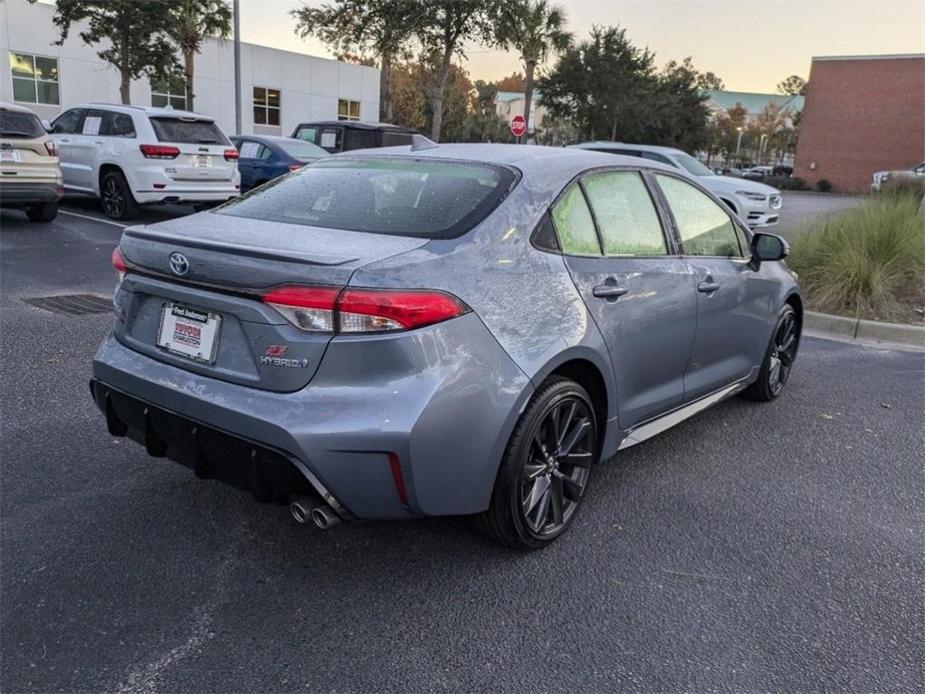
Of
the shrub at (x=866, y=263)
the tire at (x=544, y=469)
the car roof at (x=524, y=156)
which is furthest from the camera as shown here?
the shrub at (x=866, y=263)

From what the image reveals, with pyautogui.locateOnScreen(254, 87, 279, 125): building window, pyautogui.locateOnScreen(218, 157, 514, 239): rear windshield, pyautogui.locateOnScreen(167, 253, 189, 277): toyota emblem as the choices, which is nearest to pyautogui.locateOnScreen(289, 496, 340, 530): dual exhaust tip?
pyautogui.locateOnScreen(167, 253, 189, 277): toyota emblem

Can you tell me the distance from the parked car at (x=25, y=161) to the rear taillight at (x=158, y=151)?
1173mm

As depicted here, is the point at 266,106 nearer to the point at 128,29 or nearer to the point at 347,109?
the point at 347,109

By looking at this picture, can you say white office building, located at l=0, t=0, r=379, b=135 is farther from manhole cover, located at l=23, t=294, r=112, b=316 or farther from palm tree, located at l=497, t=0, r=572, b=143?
manhole cover, located at l=23, t=294, r=112, b=316

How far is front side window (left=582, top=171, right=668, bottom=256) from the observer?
11.4 feet

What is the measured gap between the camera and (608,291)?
326cm

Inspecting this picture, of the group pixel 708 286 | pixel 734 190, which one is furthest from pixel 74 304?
pixel 734 190

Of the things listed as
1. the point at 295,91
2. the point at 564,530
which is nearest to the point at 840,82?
the point at 295,91

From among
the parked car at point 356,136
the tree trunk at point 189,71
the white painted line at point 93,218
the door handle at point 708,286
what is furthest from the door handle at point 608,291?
the tree trunk at point 189,71

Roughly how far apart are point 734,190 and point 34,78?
24.8 metres

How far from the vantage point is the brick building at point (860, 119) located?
147ft

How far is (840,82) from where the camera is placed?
47.7 m

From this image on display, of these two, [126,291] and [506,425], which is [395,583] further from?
[126,291]

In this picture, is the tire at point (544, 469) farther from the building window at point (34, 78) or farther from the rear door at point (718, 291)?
the building window at point (34, 78)
